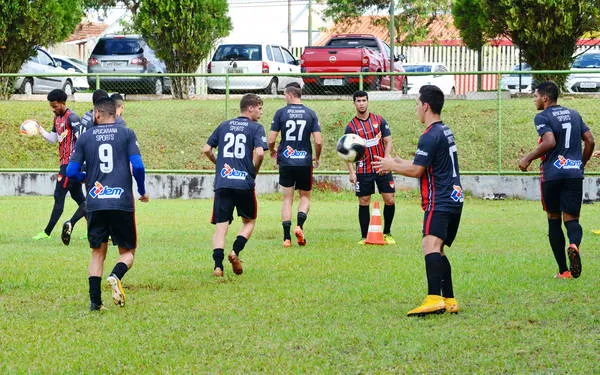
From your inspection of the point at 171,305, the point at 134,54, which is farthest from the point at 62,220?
the point at 134,54

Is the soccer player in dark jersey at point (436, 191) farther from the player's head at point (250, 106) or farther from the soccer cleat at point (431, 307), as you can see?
the player's head at point (250, 106)

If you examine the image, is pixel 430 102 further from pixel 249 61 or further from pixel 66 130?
pixel 249 61

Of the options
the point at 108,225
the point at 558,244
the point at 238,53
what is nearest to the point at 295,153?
the point at 558,244

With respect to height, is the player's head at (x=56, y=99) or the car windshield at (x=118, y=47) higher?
the car windshield at (x=118, y=47)

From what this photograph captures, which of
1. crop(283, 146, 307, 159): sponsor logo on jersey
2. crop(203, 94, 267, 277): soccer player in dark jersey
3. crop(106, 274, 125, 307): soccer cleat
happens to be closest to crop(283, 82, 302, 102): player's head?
crop(283, 146, 307, 159): sponsor logo on jersey


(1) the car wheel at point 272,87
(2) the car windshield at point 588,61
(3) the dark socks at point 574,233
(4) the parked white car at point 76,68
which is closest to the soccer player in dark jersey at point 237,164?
(3) the dark socks at point 574,233

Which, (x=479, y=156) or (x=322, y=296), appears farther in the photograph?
(x=479, y=156)

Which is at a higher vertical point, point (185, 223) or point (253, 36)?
point (253, 36)

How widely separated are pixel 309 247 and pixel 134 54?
1816cm

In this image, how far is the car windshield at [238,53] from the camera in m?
30.1

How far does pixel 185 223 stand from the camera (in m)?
16.6

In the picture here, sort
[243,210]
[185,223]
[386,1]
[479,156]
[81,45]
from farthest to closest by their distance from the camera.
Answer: [81,45]
[386,1]
[479,156]
[185,223]
[243,210]

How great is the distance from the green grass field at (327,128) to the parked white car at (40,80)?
7.98 feet

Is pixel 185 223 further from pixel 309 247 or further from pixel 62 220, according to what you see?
pixel 309 247
